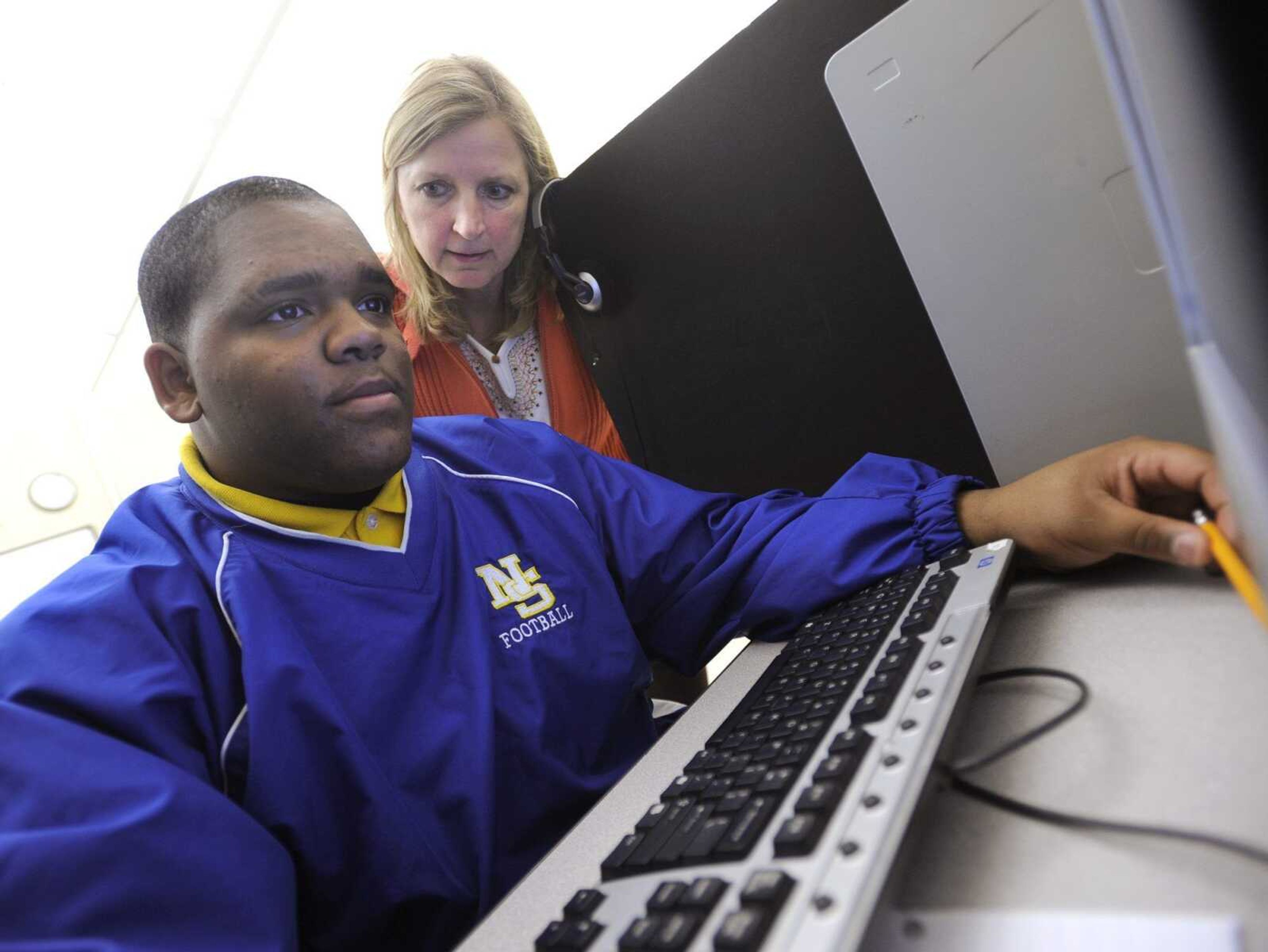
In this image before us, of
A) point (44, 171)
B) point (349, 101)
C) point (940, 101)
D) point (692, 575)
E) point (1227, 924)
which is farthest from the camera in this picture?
point (349, 101)

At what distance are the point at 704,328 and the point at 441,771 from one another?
554 mm

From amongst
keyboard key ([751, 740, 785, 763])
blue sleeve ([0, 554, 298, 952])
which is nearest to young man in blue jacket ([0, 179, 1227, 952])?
blue sleeve ([0, 554, 298, 952])

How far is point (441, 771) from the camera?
23.0 inches

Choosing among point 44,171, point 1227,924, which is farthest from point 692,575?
point 44,171

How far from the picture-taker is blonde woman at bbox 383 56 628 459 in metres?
1.17

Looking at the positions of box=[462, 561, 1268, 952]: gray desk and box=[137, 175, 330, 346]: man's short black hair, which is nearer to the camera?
box=[462, 561, 1268, 952]: gray desk

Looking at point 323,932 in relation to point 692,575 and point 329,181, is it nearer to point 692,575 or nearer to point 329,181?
point 692,575

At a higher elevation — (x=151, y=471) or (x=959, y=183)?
(x=151, y=471)

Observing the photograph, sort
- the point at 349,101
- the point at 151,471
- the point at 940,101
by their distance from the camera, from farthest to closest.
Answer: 1. the point at 349,101
2. the point at 151,471
3. the point at 940,101

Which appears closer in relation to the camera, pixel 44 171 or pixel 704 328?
pixel 704 328

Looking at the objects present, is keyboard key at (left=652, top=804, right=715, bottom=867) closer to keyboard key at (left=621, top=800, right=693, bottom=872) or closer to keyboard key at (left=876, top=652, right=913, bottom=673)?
keyboard key at (left=621, top=800, right=693, bottom=872)

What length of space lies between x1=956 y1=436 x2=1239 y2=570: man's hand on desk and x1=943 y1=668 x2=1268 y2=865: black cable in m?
0.10

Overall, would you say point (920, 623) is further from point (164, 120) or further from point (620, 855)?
point (164, 120)

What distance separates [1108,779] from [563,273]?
89 cm
